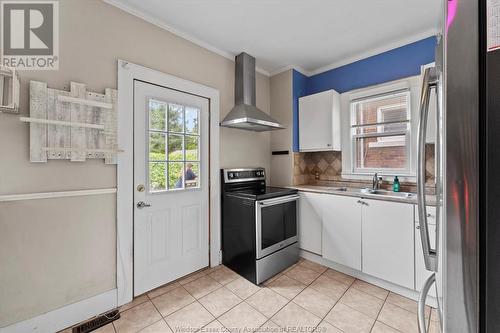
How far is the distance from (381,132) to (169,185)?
2540 mm

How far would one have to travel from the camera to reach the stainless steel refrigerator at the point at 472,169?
488 millimetres

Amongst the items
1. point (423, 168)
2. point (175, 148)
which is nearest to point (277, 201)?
point (175, 148)

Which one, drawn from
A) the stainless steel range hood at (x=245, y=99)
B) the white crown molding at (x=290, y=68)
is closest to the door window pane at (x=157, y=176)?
the stainless steel range hood at (x=245, y=99)

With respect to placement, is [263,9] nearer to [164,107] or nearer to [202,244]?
[164,107]

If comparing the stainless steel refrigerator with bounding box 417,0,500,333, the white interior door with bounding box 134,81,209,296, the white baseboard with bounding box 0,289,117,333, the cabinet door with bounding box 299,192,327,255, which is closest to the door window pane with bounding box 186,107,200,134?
the white interior door with bounding box 134,81,209,296

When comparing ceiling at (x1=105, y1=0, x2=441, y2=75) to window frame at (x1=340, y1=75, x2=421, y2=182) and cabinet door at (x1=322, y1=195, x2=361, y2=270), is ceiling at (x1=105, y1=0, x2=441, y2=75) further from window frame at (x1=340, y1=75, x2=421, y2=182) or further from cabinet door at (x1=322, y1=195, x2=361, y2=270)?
cabinet door at (x1=322, y1=195, x2=361, y2=270)

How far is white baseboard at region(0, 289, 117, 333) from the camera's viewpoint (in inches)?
56.6

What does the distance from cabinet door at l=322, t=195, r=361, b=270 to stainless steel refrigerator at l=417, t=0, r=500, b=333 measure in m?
1.81

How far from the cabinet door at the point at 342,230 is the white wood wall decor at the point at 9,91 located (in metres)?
2.70

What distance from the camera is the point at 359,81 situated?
278cm

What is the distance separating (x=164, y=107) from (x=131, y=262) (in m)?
1.48

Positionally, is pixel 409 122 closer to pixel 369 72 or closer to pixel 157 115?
pixel 369 72

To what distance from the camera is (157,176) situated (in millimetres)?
2104

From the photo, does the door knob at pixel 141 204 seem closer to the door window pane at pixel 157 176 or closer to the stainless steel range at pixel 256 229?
the door window pane at pixel 157 176
